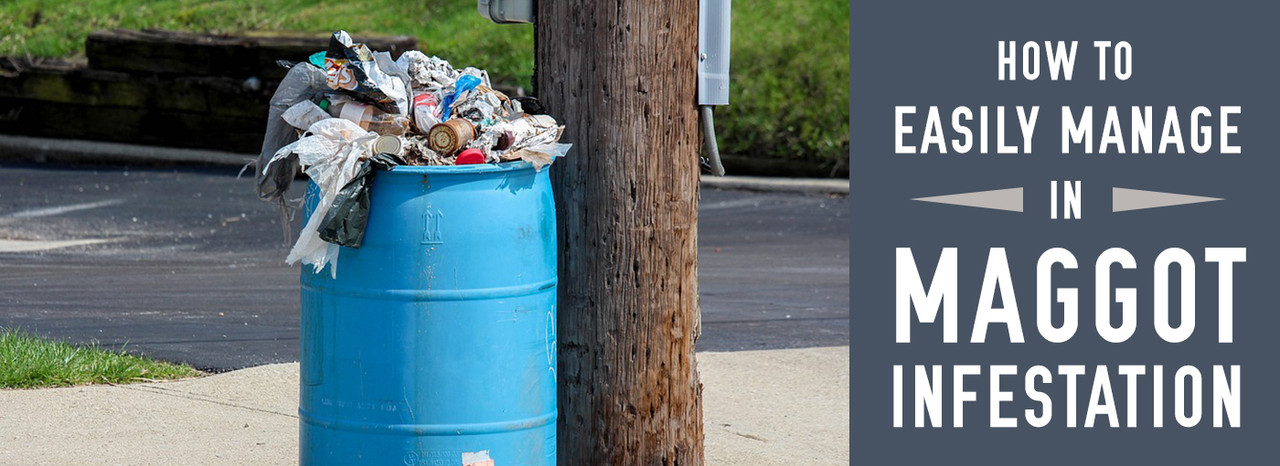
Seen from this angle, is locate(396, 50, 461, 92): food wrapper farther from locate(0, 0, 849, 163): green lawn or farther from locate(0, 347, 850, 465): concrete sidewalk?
locate(0, 0, 849, 163): green lawn

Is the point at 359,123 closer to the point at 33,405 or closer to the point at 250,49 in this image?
the point at 33,405

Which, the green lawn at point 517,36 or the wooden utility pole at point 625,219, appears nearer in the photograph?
the wooden utility pole at point 625,219

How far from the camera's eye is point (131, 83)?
15.6 m

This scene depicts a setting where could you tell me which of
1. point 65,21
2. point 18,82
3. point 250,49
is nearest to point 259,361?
point 250,49

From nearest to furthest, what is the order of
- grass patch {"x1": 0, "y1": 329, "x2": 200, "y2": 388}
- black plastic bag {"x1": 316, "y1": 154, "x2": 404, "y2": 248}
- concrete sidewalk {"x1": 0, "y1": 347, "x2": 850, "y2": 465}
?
black plastic bag {"x1": 316, "y1": 154, "x2": 404, "y2": 248} < concrete sidewalk {"x1": 0, "y1": 347, "x2": 850, "y2": 465} < grass patch {"x1": 0, "y1": 329, "x2": 200, "y2": 388}

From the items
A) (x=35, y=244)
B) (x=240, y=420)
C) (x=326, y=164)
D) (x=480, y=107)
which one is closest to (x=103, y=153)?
(x=35, y=244)

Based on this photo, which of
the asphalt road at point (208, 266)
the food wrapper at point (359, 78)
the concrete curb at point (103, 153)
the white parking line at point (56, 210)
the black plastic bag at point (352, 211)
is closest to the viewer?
the black plastic bag at point (352, 211)

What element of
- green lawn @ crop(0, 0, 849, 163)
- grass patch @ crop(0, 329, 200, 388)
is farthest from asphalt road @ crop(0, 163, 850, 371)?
green lawn @ crop(0, 0, 849, 163)

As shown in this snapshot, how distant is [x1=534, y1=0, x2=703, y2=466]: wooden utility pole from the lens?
454cm

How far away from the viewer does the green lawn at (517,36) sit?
15.1 m

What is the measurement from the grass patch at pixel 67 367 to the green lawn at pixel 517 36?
8.85 meters

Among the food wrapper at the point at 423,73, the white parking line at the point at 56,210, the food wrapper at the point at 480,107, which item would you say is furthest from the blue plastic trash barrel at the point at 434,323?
the white parking line at the point at 56,210

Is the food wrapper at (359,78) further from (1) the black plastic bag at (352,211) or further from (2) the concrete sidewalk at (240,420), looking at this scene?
(2) the concrete sidewalk at (240,420)

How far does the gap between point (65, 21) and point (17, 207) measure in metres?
6.36
